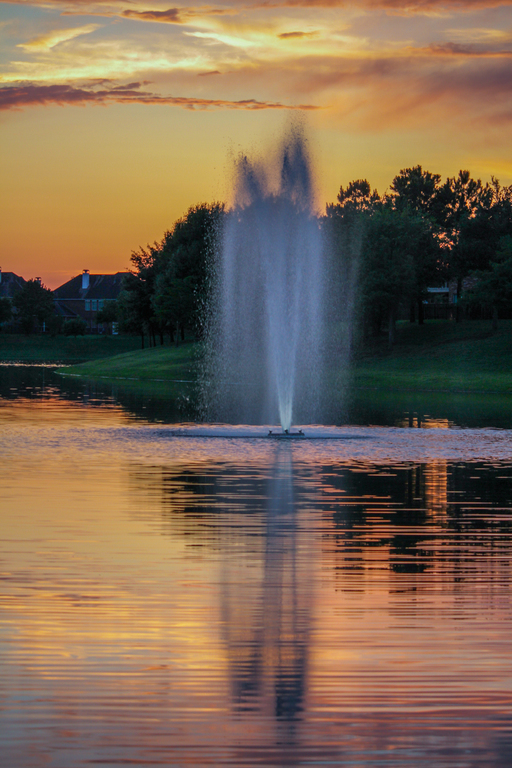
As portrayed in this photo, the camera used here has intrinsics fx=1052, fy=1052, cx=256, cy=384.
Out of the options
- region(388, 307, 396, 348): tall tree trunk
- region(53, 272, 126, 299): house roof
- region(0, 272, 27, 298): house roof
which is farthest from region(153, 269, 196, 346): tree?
region(0, 272, 27, 298): house roof

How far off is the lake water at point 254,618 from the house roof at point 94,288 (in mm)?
155751

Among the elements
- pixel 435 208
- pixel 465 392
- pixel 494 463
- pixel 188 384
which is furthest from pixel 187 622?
pixel 435 208

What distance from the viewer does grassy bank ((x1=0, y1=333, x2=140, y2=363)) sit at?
373ft

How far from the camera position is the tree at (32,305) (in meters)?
132

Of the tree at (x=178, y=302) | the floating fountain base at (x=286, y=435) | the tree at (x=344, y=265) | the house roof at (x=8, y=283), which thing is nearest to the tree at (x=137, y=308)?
the tree at (x=178, y=302)

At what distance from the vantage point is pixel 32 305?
134750mm

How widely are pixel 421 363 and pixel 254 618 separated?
57.9 metres

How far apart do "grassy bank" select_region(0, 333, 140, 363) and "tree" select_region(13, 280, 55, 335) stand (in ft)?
18.4

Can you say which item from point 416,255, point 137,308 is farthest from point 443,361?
point 137,308

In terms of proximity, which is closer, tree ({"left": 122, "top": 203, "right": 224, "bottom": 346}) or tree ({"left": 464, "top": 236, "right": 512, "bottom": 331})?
tree ({"left": 464, "top": 236, "right": 512, "bottom": 331})

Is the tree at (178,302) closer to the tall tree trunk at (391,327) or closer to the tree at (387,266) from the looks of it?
the tree at (387,266)

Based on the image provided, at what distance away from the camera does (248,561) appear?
1060 cm

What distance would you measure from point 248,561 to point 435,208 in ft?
358

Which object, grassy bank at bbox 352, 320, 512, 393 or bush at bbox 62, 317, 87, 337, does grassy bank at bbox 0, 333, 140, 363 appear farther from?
grassy bank at bbox 352, 320, 512, 393
